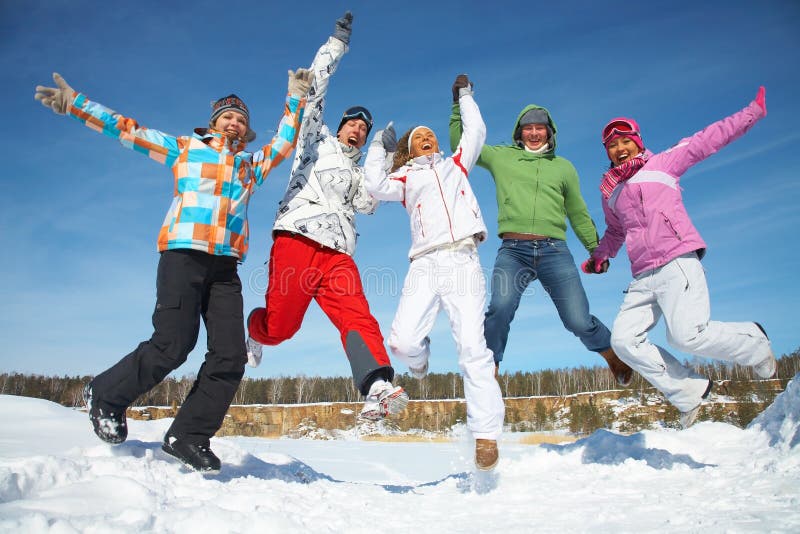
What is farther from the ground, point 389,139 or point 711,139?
point 389,139

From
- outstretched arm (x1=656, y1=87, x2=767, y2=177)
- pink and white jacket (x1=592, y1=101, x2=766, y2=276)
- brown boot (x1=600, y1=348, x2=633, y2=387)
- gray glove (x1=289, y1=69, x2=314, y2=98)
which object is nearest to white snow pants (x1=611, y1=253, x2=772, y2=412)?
pink and white jacket (x1=592, y1=101, x2=766, y2=276)

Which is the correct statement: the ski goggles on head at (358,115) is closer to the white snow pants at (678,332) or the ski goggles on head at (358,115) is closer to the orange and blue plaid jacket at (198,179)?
the orange and blue plaid jacket at (198,179)

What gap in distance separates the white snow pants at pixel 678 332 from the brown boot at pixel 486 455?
1286mm

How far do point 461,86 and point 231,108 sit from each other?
1.94 m

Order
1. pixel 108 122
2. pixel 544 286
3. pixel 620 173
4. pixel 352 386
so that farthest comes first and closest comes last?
pixel 352 386 < pixel 544 286 < pixel 620 173 < pixel 108 122

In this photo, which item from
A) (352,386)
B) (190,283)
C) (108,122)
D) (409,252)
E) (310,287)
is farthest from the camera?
(352,386)

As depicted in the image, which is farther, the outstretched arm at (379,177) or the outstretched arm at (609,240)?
the outstretched arm at (609,240)

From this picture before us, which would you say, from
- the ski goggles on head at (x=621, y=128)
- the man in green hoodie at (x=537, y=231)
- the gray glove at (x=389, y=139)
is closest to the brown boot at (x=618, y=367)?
the man in green hoodie at (x=537, y=231)

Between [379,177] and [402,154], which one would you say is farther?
[402,154]

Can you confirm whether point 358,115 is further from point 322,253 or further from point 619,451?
point 619,451

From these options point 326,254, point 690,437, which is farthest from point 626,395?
point 326,254

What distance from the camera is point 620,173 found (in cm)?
412

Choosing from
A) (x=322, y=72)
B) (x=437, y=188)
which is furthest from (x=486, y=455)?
(x=322, y=72)

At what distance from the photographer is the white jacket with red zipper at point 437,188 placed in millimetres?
3797
